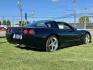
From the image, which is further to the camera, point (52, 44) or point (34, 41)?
point (52, 44)

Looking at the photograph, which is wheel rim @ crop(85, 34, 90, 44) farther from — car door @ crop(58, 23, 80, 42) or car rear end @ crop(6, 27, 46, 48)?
car rear end @ crop(6, 27, 46, 48)

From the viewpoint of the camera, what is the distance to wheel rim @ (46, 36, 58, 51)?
11125mm

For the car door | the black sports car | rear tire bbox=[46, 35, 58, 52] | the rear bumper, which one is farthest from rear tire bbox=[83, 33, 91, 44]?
the rear bumper

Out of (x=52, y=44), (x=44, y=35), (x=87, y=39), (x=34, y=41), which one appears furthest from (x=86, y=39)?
(x=34, y=41)

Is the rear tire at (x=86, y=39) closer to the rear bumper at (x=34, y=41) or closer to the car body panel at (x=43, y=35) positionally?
the car body panel at (x=43, y=35)

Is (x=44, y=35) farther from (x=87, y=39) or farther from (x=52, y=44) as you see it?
(x=87, y=39)

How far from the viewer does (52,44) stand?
11352 millimetres

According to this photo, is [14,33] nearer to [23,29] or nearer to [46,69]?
[23,29]

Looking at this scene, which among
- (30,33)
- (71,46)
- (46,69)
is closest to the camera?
(46,69)

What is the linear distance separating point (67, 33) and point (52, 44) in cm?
117

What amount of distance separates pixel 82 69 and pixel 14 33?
4964mm

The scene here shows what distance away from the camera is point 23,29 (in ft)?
36.7

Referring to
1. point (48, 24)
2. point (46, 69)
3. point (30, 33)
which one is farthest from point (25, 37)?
point (46, 69)

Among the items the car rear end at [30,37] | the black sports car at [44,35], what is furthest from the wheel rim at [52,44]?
the car rear end at [30,37]
